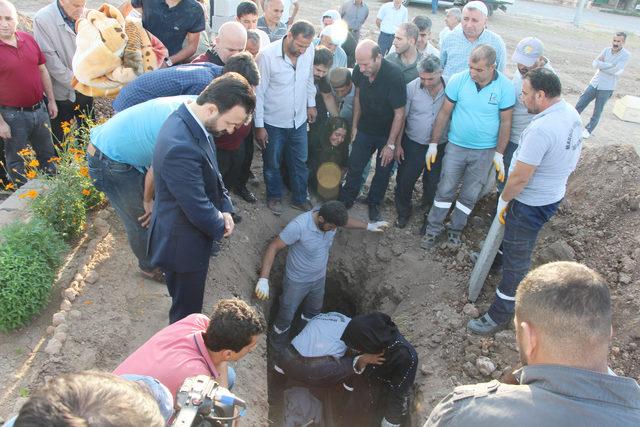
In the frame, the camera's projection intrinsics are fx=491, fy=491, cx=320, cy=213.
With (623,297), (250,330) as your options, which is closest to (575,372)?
(250,330)

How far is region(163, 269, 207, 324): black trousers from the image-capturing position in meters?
3.13

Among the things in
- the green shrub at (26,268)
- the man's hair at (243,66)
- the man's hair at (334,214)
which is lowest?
the green shrub at (26,268)

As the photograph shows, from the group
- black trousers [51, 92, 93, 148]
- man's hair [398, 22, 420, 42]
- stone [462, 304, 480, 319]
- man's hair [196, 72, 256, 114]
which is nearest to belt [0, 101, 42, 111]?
black trousers [51, 92, 93, 148]

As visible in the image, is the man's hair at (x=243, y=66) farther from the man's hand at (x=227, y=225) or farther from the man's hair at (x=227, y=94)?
the man's hand at (x=227, y=225)

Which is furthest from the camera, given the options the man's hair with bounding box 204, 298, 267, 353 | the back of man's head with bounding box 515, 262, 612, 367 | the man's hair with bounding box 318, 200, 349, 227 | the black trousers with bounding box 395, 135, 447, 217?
the black trousers with bounding box 395, 135, 447, 217

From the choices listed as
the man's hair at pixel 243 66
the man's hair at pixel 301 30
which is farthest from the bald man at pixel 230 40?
the man's hair at pixel 301 30

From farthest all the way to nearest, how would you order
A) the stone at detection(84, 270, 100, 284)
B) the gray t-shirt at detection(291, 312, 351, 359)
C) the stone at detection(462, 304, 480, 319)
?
1. the stone at detection(462, 304, 480, 319)
2. the gray t-shirt at detection(291, 312, 351, 359)
3. the stone at detection(84, 270, 100, 284)

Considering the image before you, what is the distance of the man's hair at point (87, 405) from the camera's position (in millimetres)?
1118

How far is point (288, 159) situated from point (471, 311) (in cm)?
234

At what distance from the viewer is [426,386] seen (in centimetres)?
386

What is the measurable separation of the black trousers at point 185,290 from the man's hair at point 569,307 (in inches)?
81.4

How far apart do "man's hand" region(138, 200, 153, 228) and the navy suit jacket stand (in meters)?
0.40

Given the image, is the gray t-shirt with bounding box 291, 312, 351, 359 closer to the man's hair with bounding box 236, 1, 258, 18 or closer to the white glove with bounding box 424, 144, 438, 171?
the white glove with bounding box 424, 144, 438, 171

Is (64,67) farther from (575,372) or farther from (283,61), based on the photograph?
(575,372)
